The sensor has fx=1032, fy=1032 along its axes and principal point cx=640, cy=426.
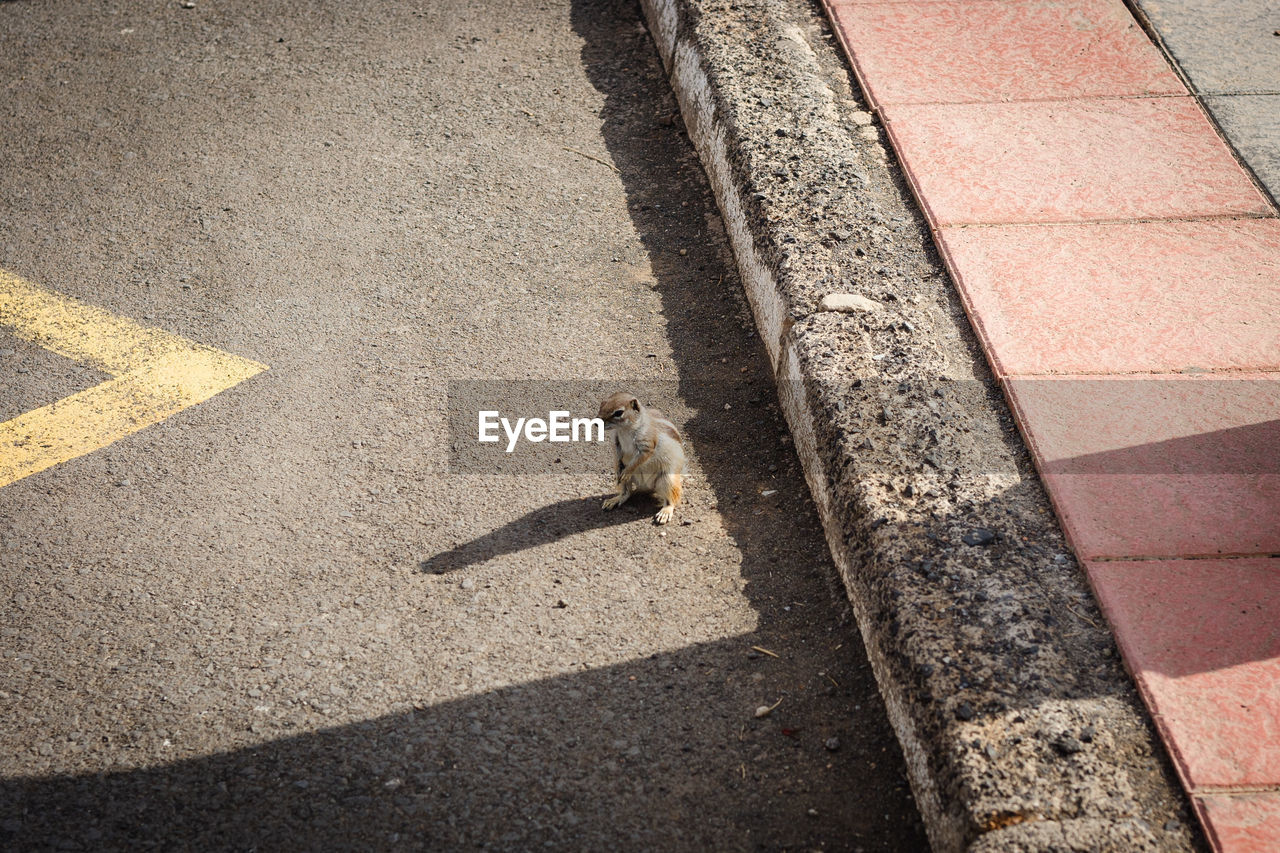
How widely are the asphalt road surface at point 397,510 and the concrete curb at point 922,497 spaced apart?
32cm

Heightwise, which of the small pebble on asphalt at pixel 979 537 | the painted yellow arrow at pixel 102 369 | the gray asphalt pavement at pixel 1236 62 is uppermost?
→ the gray asphalt pavement at pixel 1236 62

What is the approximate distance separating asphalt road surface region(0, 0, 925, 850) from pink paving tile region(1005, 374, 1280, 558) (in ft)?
2.97

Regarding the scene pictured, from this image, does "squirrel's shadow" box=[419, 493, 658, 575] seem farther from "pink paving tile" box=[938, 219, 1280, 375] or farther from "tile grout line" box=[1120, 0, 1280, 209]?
"tile grout line" box=[1120, 0, 1280, 209]

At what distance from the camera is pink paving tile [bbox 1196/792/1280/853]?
2.59 meters

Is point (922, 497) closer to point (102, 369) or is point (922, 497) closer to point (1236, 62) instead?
point (102, 369)

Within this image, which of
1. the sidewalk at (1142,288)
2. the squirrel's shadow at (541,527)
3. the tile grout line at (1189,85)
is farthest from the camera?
the tile grout line at (1189,85)

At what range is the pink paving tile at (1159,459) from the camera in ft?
11.2

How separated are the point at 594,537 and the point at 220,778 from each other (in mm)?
1554

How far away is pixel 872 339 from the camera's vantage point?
4.18 meters

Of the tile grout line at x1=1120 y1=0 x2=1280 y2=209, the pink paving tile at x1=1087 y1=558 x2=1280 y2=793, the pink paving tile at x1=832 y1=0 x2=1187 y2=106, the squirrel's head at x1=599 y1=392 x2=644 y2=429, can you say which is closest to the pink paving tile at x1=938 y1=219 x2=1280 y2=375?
A: the tile grout line at x1=1120 y1=0 x2=1280 y2=209

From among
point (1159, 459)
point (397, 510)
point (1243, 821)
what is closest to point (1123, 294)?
point (1159, 459)

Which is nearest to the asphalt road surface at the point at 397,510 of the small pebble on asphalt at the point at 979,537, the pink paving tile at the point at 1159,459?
the small pebble on asphalt at the point at 979,537

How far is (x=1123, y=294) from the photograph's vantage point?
438 cm

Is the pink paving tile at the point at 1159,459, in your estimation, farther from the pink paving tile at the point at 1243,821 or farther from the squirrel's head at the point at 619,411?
the squirrel's head at the point at 619,411
